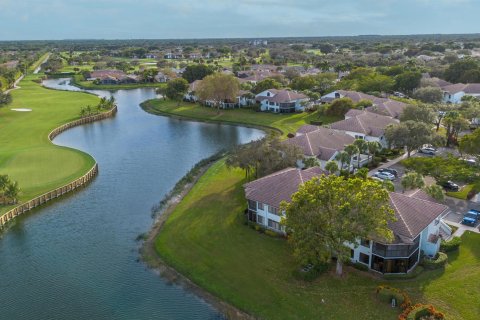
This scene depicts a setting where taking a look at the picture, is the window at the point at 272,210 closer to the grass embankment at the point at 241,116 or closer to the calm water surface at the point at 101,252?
the calm water surface at the point at 101,252

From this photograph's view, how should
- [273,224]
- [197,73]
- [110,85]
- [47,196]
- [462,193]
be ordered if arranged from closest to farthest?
[273,224]
[462,193]
[47,196]
[197,73]
[110,85]

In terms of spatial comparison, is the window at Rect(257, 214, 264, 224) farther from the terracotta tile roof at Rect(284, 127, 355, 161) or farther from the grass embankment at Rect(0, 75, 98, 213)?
the grass embankment at Rect(0, 75, 98, 213)

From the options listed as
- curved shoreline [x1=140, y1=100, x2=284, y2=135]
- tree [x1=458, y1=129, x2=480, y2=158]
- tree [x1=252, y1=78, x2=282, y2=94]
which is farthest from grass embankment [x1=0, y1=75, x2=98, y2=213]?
tree [x1=458, y1=129, x2=480, y2=158]

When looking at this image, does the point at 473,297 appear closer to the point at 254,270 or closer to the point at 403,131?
the point at 254,270

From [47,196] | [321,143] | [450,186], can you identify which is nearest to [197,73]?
[321,143]

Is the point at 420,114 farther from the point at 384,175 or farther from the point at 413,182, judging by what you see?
the point at 413,182

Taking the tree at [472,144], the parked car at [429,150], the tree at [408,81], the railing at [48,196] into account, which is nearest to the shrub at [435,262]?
the tree at [472,144]
